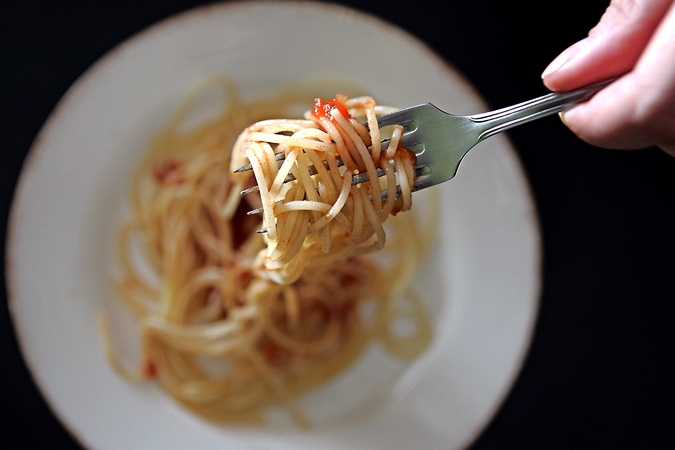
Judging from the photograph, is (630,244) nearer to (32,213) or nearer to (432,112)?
(432,112)

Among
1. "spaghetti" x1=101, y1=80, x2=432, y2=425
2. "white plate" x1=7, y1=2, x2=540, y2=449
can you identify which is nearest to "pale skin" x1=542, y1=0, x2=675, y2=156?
"white plate" x1=7, y1=2, x2=540, y2=449

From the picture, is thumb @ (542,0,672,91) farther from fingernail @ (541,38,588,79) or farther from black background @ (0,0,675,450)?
black background @ (0,0,675,450)

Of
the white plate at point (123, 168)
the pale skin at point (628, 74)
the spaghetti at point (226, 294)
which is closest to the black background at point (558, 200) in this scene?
the white plate at point (123, 168)

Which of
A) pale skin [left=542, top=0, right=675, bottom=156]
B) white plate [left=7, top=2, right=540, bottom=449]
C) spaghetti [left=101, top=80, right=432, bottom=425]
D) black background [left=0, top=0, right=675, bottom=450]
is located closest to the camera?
pale skin [left=542, top=0, right=675, bottom=156]

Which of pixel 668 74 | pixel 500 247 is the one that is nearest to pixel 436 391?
pixel 500 247

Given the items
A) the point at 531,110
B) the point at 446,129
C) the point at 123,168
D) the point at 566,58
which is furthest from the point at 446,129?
the point at 123,168

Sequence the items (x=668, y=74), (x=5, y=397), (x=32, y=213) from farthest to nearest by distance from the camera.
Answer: (x=5, y=397)
(x=32, y=213)
(x=668, y=74)

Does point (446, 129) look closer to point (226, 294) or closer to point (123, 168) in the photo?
point (226, 294)
